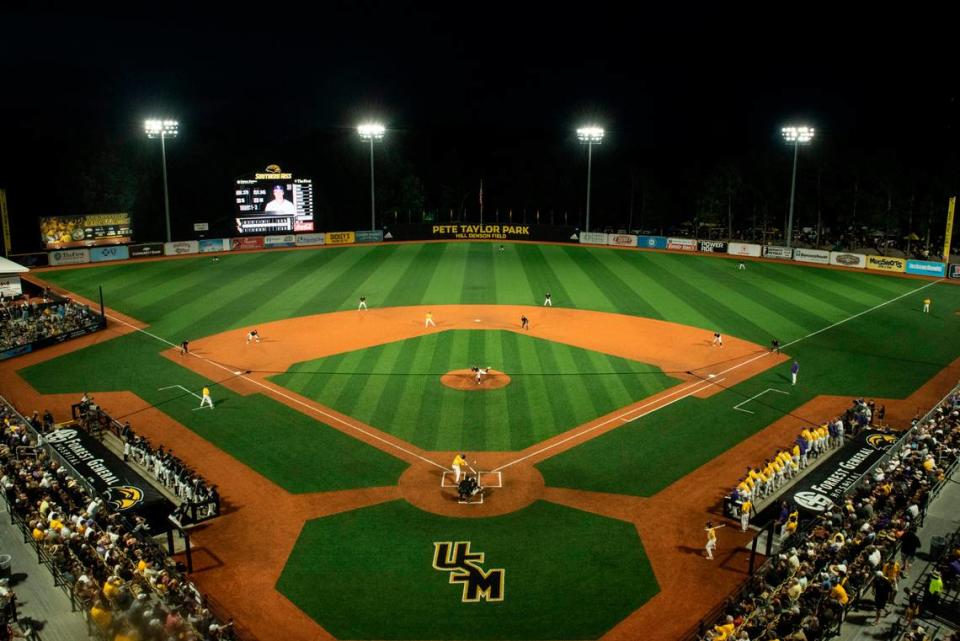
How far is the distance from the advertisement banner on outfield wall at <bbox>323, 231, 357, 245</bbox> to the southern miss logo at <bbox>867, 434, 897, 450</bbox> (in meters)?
62.9

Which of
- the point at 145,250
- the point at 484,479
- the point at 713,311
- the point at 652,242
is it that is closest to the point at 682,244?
the point at 652,242

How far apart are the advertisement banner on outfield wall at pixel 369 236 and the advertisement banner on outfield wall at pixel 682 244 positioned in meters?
31.9

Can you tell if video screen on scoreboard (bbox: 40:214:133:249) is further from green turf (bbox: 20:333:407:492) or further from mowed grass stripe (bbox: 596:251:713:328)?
mowed grass stripe (bbox: 596:251:713:328)

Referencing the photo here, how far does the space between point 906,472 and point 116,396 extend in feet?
96.4

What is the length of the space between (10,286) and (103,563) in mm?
A: 37383

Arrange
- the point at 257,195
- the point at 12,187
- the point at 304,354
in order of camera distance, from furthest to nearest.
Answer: the point at 12,187
the point at 257,195
the point at 304,354

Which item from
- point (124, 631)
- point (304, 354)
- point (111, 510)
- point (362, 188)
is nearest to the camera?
point (124, 631)

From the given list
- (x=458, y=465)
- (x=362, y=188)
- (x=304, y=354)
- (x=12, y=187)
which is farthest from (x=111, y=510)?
(x=362, y=188)

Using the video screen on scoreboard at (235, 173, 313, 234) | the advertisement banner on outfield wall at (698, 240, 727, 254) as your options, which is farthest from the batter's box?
the advertisement banner on outfield wall at (698, 240, 727, 254)

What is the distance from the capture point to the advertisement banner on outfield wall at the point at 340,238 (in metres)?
79.1

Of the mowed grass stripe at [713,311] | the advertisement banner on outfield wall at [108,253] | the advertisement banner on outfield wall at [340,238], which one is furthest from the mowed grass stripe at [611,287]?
the advertisement banner on outfield wall at [108,253]

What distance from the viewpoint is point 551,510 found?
2131cm

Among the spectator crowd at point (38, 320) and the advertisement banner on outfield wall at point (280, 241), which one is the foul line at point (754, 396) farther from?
the advertisement banner on outfield wall at point (280, 241)

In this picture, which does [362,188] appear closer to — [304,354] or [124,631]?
[304,354]
